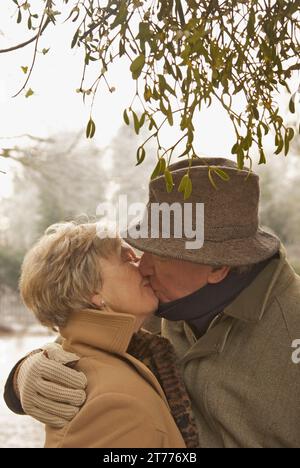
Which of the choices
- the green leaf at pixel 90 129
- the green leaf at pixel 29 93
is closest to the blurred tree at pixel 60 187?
the green leaf at pixel 29 93

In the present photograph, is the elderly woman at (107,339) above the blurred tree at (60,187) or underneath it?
above

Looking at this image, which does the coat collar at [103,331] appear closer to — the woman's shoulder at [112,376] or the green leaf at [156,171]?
the woman's shoulder at [112,376]

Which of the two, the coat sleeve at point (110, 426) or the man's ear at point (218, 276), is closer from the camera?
the coat sleeve at point (110, 426)

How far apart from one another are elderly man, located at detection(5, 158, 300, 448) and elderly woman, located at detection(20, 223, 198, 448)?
0.24 ft

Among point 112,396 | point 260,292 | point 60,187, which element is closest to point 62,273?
point 112,396

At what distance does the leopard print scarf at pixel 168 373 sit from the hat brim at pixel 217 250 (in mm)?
359

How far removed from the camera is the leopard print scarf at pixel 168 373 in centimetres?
306

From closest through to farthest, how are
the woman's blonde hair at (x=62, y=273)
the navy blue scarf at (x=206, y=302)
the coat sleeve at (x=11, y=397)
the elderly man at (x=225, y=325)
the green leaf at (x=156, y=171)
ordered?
the green leaf at (x=156, y=171)
the elderly man at (x=225, y=325)
the woman's blonde hair at (x=62, y=273)
the navy blue scarf at (x=206, y=302)
the coat sleeve at (x=11, y=397)

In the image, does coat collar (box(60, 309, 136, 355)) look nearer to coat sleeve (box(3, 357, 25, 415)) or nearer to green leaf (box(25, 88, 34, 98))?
coat sleeve (box(3, 357, 25, 415))

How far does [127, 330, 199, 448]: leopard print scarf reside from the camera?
10.1 feet

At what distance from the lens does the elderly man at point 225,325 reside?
3037mm

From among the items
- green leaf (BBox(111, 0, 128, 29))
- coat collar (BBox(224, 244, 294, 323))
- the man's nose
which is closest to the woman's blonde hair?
the man's nose

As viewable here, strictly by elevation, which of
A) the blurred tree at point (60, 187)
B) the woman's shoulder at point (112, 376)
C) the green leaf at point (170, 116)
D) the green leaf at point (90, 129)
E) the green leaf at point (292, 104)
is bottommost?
the blurred tree at point (60, 187)

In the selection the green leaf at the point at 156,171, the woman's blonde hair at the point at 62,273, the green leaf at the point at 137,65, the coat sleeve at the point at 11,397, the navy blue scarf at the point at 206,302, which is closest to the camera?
the green leaf at the point at 137,65
